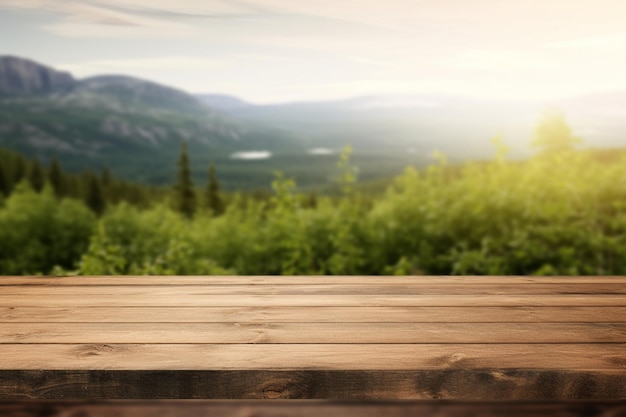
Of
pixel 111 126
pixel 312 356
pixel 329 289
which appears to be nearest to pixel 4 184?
pixel 329 289

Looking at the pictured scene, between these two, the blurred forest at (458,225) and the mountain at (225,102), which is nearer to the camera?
the blurred forest at (458,225)

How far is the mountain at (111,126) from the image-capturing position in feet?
365

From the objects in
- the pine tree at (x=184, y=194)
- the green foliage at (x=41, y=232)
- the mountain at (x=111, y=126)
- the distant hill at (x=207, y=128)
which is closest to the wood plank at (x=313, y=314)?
the green foliage at (x=41, y=232)

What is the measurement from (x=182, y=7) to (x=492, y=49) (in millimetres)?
3914

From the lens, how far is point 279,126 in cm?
14512

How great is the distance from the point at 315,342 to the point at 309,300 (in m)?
0.32

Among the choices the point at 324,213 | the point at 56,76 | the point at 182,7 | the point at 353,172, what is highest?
the point at 56,76

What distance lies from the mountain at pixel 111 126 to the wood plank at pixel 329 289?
105m

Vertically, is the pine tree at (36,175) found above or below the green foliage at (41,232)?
above

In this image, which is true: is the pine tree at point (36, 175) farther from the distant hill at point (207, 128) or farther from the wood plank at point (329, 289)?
the wood plank at point (329, 289)

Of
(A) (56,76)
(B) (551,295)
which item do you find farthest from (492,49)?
(A) (56,76)

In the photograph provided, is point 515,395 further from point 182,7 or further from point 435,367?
point 182,7

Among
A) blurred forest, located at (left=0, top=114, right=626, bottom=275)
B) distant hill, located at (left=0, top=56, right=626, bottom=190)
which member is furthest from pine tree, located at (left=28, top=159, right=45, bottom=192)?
blurred forest, located at (left=0, top=114, right=626, bottom=275)

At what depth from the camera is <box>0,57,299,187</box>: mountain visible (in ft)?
365
